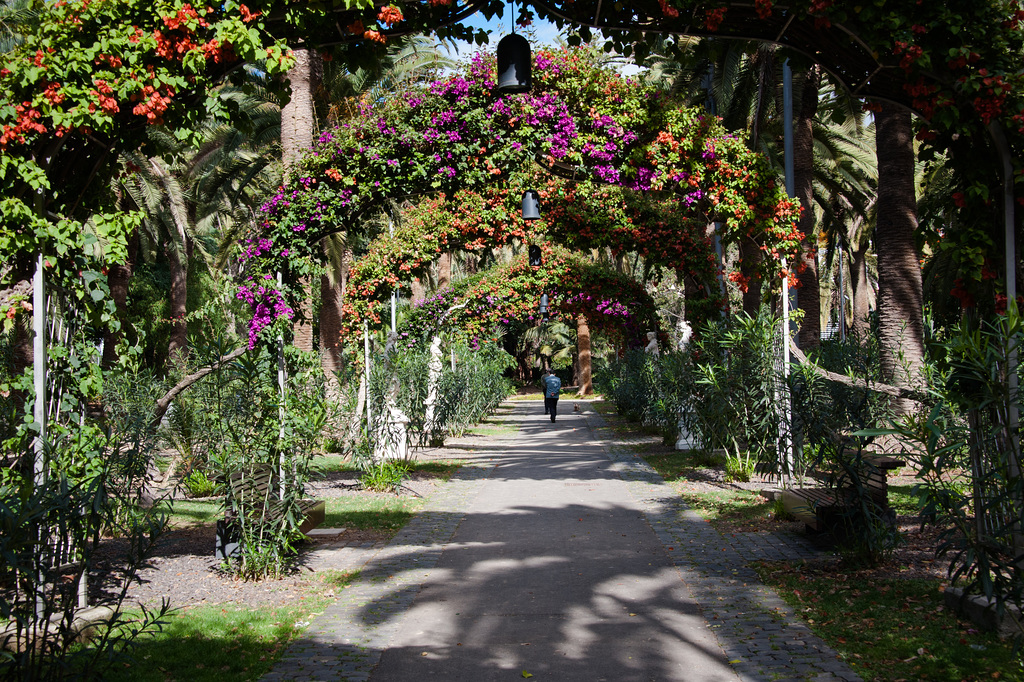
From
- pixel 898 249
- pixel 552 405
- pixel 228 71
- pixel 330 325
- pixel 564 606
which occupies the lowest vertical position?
pixel 564 606

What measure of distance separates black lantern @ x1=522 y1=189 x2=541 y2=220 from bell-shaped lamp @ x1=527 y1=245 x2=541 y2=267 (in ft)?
24.7

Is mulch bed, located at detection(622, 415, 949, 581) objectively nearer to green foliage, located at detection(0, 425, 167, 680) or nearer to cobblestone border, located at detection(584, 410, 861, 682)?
cobblestone border, located at detection(584, 410, 861, 682)

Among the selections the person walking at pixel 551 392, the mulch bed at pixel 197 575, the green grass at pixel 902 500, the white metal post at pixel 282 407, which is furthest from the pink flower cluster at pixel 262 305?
the person walking at pixel 551 392

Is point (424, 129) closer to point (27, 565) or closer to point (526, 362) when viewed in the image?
point (27, 565)


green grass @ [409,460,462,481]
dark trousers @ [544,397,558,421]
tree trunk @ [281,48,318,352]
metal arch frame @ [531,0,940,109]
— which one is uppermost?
tree trunk @ [281,48,318,352]

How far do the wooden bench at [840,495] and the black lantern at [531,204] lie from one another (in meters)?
6.10

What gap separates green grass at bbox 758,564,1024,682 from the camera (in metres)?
4.14

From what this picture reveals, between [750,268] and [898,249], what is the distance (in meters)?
2.98

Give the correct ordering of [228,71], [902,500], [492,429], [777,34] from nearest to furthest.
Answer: [228,71]
[777,34]
[902,500]
[492,429]

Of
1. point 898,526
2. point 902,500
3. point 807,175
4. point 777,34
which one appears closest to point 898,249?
point 807,175

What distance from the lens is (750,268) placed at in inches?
429

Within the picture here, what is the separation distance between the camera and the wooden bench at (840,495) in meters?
6.22

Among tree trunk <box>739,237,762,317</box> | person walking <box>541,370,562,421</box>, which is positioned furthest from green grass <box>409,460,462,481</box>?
person walking <box>541,370,562,421</box>

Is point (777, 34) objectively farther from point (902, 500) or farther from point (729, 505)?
point (902, 500)
